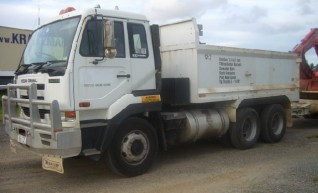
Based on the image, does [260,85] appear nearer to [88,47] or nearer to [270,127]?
[270,127]

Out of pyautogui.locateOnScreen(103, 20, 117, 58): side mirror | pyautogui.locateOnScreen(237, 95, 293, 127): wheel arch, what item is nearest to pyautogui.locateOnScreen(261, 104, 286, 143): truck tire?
pyautogui.locateOnScreen(237, 95, 293, 127): wheel arch

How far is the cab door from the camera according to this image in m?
6.46

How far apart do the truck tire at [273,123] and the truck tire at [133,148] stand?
3820mm

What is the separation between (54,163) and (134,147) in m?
1.43

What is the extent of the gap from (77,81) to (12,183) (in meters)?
2.08

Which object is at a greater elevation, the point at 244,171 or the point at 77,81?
the point at 77,81

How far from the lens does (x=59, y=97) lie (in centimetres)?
637

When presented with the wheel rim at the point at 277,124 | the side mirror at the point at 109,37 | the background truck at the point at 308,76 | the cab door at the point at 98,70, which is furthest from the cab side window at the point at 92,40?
the background truck at the point at 308,76

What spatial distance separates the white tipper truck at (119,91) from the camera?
6.41 m

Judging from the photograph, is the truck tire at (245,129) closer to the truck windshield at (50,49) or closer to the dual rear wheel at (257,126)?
the dual rear wheel at (257,126)

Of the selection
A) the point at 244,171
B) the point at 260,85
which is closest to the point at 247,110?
the point at 260,85

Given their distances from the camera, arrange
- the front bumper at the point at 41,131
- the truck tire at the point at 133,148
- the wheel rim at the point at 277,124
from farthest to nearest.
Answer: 1. the wheel rim at the point at 277,124
2. the truck tire at the point at 133,148
3. the front bumper at the point at 41,131

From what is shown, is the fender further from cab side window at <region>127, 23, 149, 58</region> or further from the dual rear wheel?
the dual rear wheel

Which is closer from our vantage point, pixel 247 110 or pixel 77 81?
pixel 77 81
